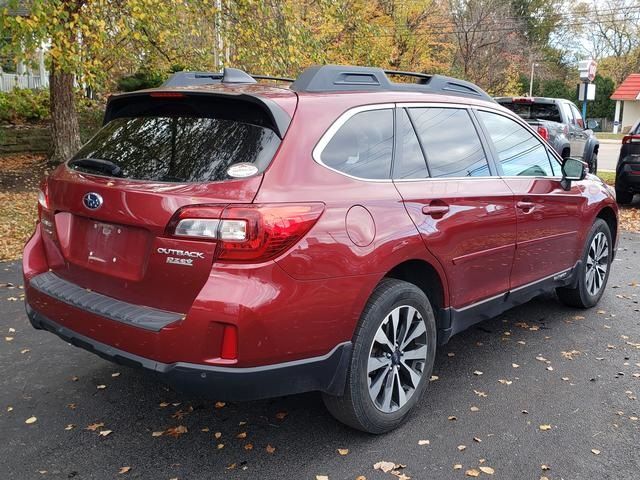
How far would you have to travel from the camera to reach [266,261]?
104 inches

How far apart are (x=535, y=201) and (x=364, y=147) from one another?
1.74m

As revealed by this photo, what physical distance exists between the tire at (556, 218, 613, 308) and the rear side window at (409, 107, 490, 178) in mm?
1789

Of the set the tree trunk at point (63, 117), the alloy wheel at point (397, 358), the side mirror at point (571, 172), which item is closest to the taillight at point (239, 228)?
the alloy wheel at point (397, 358)

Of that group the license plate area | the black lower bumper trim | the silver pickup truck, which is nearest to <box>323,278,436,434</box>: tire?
the black lower bumper trim

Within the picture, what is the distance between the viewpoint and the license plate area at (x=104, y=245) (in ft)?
9.29

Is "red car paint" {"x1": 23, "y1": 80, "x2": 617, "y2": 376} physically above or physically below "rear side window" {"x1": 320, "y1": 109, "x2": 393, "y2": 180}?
below

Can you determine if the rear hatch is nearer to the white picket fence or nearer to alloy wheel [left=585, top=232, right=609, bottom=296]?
alloy wheel [left=585, top=232, right=609, bottom=296]

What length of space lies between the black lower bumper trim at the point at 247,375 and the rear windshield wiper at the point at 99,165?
2.72 feet

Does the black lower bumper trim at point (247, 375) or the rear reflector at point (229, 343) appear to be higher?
the rear reflector at point (229, 343)

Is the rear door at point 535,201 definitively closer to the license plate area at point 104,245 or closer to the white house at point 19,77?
the license plate area at point 104,245

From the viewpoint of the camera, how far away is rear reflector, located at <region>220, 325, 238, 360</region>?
263 centimetres

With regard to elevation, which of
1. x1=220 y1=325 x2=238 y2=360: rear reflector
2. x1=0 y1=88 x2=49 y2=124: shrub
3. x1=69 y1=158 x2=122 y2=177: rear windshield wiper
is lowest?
x1=220 y1=325 x2=238 y2=360: rear reflector

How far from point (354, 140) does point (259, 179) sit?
27.7 inches

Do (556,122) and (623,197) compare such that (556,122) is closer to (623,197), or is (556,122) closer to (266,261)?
(623,197)
